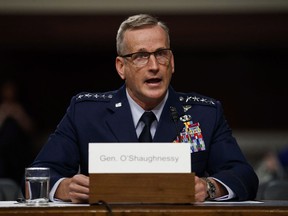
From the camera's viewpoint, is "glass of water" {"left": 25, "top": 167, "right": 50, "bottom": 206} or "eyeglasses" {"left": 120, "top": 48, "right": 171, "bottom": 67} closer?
"glass of water" {"left": 25, "top": 167, "right": 50, "bottom": 206}

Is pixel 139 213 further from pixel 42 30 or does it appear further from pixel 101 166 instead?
pixel 42 30

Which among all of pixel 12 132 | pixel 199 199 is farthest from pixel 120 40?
pixel 12 132

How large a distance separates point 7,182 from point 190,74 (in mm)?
6384

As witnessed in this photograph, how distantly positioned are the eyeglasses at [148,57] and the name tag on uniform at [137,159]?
2.37 feet

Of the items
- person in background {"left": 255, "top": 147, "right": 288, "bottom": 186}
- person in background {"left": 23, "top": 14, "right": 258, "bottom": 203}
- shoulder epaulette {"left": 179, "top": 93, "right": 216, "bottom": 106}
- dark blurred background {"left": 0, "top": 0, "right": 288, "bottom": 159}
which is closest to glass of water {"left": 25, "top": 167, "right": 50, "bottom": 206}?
person in background {"left": 23, "top": 14, "right": 258, "bottom": 203}

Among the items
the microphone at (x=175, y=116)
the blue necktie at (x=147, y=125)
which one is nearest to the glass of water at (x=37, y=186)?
the blue necktie at (x=147, y=125)

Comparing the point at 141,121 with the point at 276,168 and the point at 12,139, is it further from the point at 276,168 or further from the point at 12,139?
the point at 12,139

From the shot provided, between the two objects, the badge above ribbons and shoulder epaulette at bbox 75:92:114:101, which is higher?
shoulder epaulette at bbox 75:92:114:101

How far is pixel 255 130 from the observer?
10.1 meters

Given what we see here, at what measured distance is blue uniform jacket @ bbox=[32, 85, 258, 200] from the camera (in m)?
3.61

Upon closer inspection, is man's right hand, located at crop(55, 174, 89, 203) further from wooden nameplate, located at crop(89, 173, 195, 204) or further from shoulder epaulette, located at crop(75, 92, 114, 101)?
shoulder epaulette, located at crop(75, 92, 114, 101)

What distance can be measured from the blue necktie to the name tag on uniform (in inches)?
27.3

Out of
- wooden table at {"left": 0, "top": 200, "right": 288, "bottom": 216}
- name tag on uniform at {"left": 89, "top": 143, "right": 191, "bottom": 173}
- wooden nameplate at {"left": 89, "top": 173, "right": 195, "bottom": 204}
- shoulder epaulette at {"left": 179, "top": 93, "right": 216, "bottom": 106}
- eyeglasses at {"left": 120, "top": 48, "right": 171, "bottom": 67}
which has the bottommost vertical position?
wooden table at {"left": 0, "top": 200, "right": 288, "bottom": 216}

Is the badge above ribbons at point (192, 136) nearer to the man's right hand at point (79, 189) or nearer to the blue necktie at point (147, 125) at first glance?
the blue necktie at point (147, 125)
